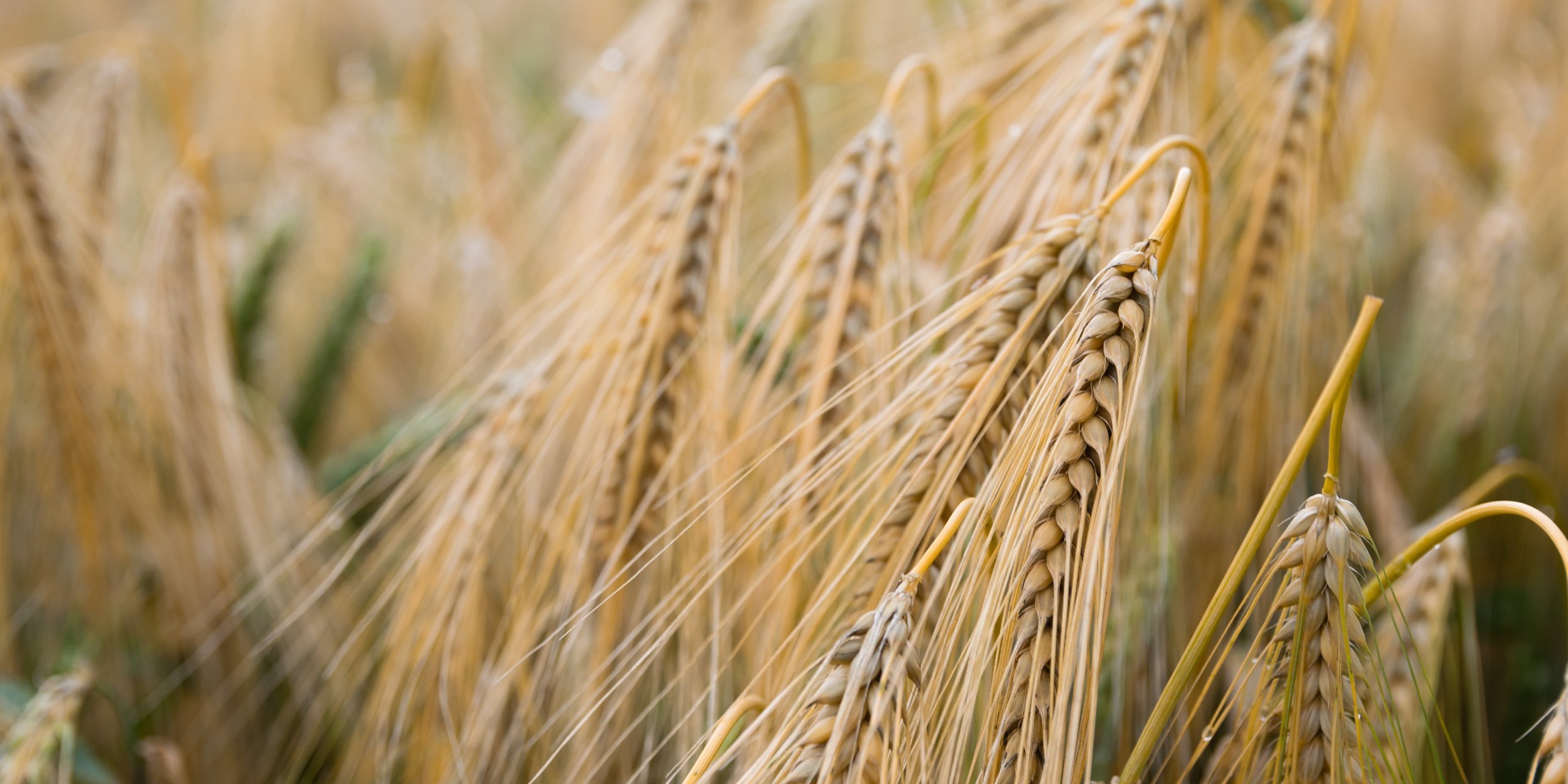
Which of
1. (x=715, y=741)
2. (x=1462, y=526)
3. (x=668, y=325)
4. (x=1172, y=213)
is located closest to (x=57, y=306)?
(x=668, y=325)

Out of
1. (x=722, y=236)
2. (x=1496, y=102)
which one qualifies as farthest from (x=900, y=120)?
(x=1496, y=102)

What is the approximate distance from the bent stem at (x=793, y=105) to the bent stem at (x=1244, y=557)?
13.8 inches

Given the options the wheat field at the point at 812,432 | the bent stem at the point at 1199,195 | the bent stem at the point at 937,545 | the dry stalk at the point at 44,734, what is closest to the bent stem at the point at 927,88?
the wheat field at the point at 812,432

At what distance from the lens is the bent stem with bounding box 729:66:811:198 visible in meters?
0.58

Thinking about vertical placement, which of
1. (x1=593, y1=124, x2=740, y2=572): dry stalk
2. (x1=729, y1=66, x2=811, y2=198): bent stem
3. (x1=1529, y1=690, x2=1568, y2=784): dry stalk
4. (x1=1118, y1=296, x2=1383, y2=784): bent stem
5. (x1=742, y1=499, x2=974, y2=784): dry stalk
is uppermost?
(x1=729, y1=66, x2=811, y2=198): bent stem

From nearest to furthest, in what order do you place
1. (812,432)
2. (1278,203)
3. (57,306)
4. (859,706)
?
(859,706), (812,432), (1278,203), (57,306)

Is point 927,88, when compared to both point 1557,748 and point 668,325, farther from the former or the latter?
point 1557,748

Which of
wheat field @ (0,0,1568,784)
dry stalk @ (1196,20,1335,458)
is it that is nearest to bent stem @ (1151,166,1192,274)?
wheat field @ (0,0,1568,784)

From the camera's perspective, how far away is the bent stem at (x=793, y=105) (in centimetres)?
58

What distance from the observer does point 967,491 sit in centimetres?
48

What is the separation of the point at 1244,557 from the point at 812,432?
0.23 meters

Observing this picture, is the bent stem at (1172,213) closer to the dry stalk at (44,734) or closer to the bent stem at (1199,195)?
the bent stem at (1199,195)

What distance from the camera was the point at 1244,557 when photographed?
40 cm

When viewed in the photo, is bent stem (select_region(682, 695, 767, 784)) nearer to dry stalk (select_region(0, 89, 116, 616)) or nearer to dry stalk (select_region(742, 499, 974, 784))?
dry stalk (select_region(742, 499, 974, 784))
